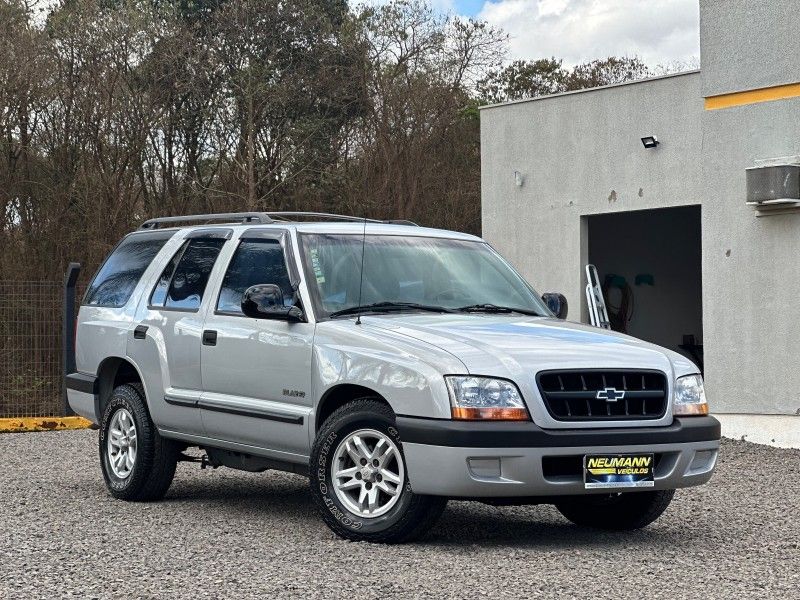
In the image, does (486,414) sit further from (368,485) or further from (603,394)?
(368,485)

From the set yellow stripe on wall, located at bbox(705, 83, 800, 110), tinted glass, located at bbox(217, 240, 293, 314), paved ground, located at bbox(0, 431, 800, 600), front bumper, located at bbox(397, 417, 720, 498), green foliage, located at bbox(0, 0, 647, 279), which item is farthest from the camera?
green foliage, located at bbox(0, 0, 647, 279)

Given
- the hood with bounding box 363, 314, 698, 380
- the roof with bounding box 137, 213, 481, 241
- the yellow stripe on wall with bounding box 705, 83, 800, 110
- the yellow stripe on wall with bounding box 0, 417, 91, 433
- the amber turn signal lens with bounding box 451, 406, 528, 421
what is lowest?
the yellow stripe on wall with bounding box 0, 417, 91, 433

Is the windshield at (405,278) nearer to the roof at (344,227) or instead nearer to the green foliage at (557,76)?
the roof at (344,227)

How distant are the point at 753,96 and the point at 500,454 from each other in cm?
809

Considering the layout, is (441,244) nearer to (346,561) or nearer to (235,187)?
(346,561)

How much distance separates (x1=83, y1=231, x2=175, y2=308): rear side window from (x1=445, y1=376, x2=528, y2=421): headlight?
363 cm

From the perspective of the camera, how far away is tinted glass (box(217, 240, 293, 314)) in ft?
28.5

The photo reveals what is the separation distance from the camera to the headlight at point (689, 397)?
7.75m

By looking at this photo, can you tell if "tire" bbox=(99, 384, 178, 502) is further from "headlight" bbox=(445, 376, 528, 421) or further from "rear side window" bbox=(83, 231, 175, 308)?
"headlight" bbox=(445, 376, 528, 421)

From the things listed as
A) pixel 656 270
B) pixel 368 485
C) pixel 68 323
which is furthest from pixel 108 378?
pixel 656 270

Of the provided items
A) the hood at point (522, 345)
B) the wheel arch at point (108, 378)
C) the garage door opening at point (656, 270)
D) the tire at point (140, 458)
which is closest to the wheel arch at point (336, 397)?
the hood at point (522, 345)

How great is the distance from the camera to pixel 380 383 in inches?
295

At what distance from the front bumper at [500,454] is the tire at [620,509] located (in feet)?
2.53

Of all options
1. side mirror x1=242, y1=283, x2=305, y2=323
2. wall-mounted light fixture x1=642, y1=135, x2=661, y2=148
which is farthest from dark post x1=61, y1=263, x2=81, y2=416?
side mirror x1=242, y1=283, x2=305, y2=323
